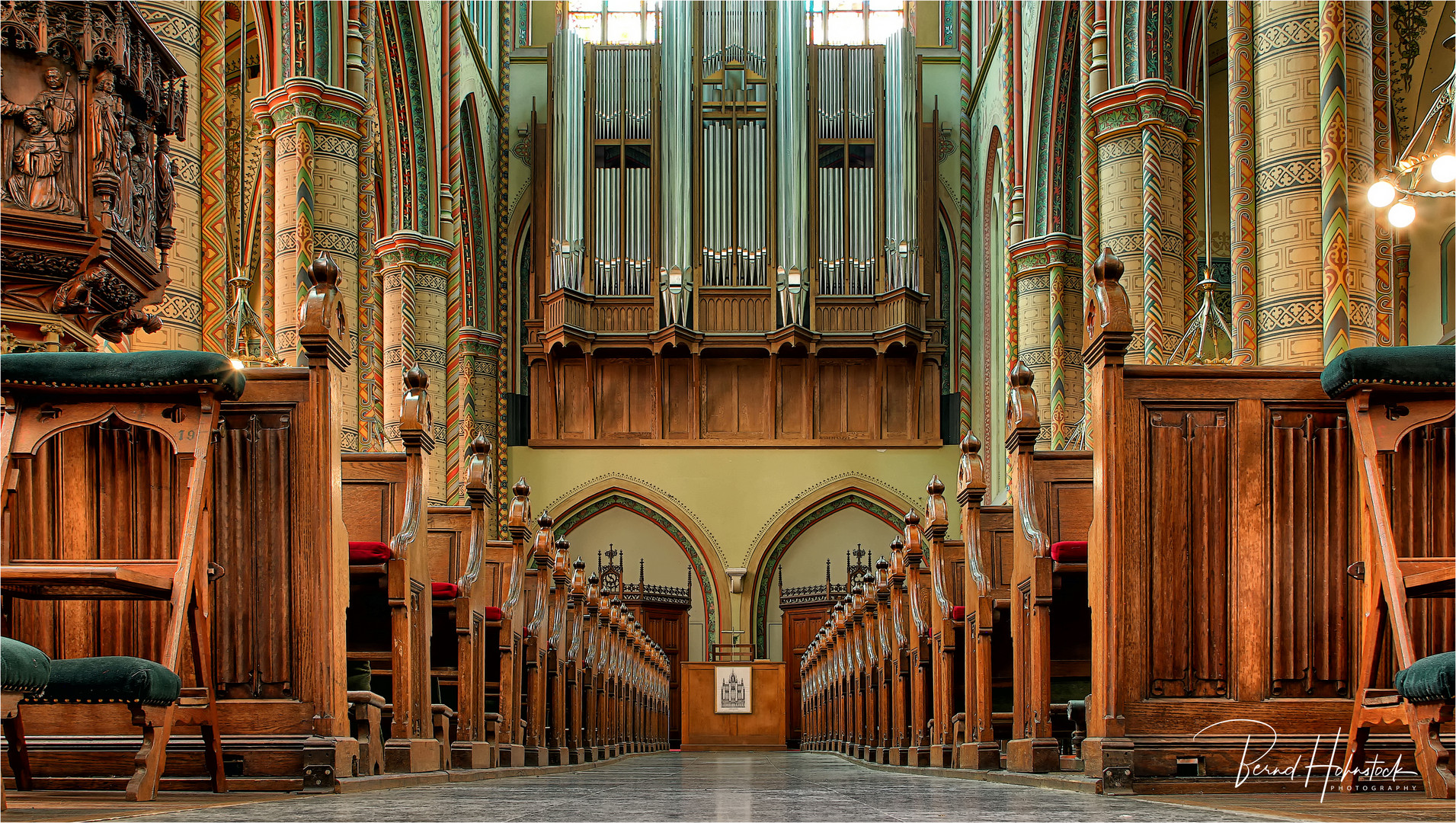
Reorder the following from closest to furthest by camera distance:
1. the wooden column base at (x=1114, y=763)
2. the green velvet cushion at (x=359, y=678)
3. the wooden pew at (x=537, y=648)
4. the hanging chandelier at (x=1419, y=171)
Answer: the wooden column base at (x=1114, y=763)
the green velvet cushion at (x=359, y=678)
the hanging chandelier at (x=1419, y=171)
the wooden pew at (x=537, y=648)

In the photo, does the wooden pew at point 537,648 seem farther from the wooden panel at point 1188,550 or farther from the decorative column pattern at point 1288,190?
the wooden panel at point 1188,550

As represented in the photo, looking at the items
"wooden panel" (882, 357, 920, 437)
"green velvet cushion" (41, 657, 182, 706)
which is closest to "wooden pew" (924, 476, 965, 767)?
"green velvet cushion" (41, 657, 182, 706)

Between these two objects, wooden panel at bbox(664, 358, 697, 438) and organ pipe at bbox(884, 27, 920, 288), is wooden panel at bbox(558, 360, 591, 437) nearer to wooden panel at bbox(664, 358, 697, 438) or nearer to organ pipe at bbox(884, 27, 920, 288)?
wooden panel at bbox(664, 358, 697, 438)

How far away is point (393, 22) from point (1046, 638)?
11366 millimetres

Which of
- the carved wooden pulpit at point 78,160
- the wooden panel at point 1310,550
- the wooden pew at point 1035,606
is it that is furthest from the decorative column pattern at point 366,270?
the wooden panel at point 1310,550

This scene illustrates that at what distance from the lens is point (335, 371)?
416 cm

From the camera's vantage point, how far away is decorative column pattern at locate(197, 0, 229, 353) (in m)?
10.6

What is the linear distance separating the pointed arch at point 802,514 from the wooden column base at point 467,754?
1365cm

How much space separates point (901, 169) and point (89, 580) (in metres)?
17.8

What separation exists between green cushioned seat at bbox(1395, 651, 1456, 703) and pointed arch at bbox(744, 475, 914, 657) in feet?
55.7

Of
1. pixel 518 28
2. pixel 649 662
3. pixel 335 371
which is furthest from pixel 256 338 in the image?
pixel 518 28

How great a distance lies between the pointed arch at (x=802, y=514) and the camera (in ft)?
65.9

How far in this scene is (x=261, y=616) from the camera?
13.1 ft

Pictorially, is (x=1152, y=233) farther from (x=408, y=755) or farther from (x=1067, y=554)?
(x=408, y=755)
